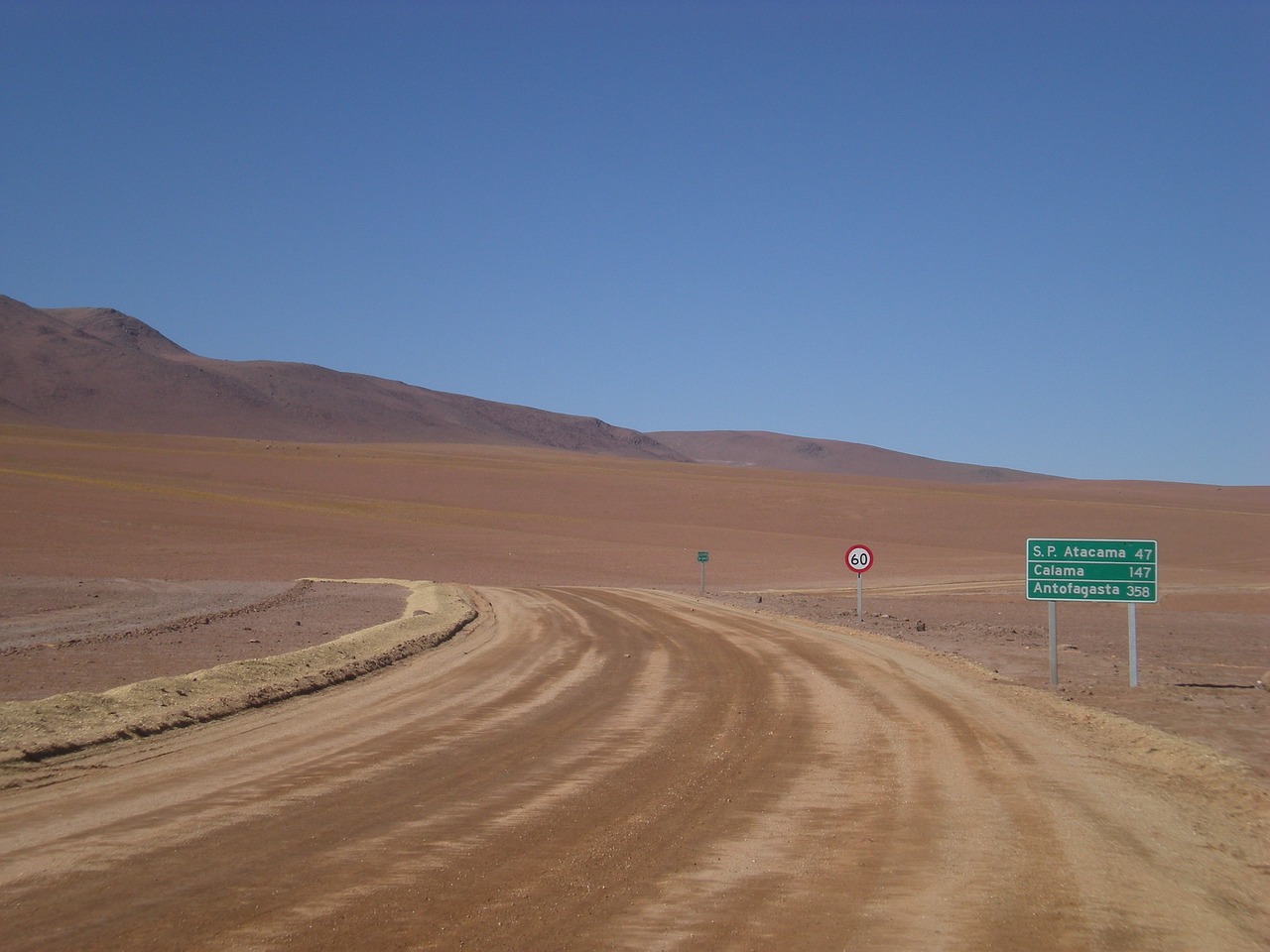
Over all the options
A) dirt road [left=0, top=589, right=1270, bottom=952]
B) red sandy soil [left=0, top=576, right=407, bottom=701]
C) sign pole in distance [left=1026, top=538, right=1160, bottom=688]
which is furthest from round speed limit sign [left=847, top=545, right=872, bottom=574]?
dirt road [left=0, top=589, right=1270, bottom=952]

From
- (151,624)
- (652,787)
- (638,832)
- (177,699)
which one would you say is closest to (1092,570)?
(652,787)

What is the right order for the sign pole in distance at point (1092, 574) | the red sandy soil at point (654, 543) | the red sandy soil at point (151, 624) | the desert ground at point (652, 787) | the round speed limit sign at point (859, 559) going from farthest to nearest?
the round speed limit sign at point (859, 559) → the red sandy soil at point (654, 543) → the sign pole in distance at point (1092, 574) → the red sandy soil at point (151, 624) → the desert ground at point (652, 787)

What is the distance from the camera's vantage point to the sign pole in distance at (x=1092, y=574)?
586 inches

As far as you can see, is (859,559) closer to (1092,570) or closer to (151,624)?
(1092,570)

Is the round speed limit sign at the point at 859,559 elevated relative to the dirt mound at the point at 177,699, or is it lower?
elevated

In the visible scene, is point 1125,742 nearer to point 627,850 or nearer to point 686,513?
point 627,850

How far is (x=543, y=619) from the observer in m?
24.1

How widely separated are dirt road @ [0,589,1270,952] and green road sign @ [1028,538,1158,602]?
11.0 ft

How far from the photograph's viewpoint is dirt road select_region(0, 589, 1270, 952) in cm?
533

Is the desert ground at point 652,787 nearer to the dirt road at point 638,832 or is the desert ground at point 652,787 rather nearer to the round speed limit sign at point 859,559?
the dirt road at point 638,832

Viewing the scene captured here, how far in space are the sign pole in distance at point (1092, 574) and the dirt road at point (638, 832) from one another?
10.3 feet

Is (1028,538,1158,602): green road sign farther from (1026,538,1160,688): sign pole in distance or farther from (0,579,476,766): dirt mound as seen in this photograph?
(0,579,476,766): dirt mound

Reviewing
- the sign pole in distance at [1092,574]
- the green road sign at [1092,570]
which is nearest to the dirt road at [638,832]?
the sign pole in distance at [1092,574]

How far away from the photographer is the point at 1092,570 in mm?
15289
